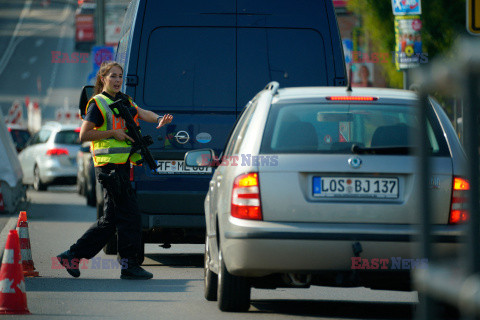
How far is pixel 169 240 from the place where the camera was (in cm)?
1137

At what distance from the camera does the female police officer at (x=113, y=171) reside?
33.5 feet

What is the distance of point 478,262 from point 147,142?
7.23m

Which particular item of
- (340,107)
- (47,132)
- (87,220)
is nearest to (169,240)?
(340,107)

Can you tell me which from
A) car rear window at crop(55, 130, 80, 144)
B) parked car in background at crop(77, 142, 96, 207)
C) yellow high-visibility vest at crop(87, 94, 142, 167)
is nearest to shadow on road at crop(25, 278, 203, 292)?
yellow high-visibility vest at crop(87, 94, 142, 167)

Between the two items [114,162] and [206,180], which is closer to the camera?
[114,162]

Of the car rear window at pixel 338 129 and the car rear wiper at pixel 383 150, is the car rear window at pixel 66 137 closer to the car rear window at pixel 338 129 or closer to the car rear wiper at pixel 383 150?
the car rear window at pixel 338 129

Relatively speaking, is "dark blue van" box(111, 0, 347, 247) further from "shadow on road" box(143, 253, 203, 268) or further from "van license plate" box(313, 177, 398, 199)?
"van license plate" box(313, 177, 398, 199)

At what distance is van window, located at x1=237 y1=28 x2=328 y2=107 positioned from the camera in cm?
1096

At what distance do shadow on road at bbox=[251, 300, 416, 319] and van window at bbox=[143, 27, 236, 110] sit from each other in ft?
8.73

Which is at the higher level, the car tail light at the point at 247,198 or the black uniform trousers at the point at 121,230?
the car tail light at the point at 247,198

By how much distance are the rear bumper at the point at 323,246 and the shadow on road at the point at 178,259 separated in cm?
438

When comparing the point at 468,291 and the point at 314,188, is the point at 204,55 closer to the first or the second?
the point at 314,188

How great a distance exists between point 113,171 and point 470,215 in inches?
280

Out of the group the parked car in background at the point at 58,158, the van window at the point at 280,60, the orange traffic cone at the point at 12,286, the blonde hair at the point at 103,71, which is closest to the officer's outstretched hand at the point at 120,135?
the blonde hair at the point at 103,71
